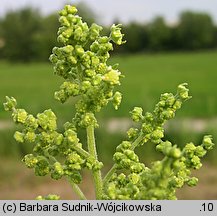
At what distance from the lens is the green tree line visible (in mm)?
45375

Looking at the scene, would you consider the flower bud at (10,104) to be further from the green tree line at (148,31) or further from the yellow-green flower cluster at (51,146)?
the green tree line at (148,31)

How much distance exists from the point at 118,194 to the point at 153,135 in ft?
0.95

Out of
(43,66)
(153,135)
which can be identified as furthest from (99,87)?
(43,66)

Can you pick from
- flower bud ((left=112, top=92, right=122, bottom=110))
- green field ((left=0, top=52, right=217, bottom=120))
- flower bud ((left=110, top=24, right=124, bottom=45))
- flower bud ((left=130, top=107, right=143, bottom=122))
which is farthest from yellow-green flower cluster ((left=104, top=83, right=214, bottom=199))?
green field ((left=0, top=52, right=217, bottom=120))

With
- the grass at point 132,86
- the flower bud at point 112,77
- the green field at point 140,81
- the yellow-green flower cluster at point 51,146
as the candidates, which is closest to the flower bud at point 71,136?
the yellow-green flower cluster at point 51,146

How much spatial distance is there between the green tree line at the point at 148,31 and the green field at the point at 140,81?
1548mm

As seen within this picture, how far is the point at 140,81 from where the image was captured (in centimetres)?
4116

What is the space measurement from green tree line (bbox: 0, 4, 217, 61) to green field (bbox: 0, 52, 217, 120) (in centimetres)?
155

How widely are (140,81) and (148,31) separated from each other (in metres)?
34.4

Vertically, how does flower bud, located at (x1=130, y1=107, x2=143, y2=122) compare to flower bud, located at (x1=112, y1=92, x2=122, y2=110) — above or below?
above

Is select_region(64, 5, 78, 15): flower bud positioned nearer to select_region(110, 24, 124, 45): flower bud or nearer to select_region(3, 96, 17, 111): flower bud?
select_region(110, 24, 124, 45): flower bud

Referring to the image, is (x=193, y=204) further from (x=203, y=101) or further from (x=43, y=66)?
(x=43, y=66)

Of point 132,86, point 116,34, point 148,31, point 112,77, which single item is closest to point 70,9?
point 116,34

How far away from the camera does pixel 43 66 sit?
5900cm
